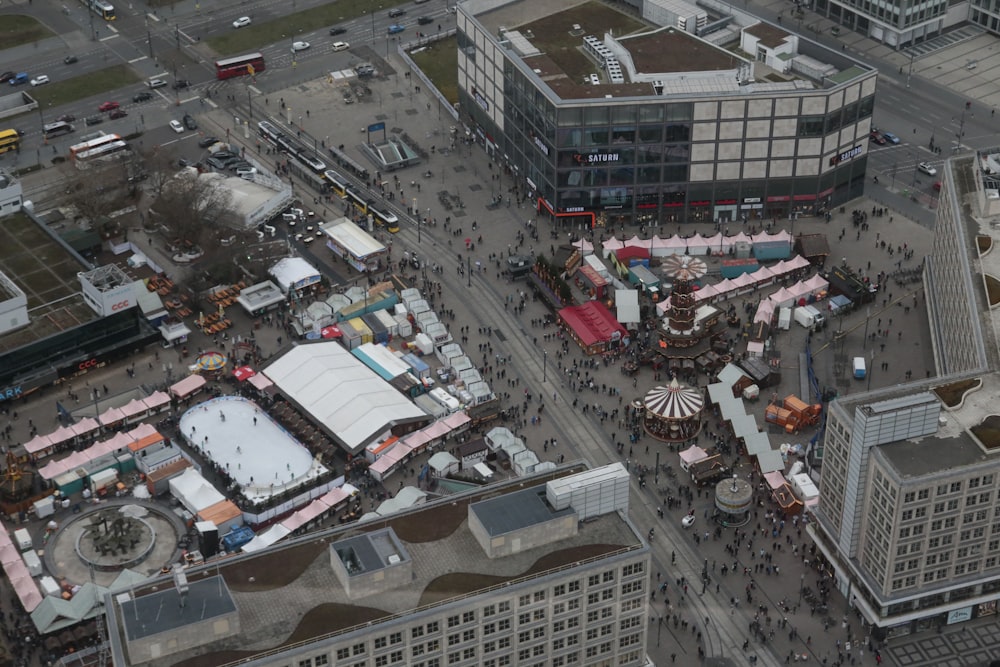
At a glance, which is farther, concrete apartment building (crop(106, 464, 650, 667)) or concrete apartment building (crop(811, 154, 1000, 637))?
concrete apartment building (crop(811, 154, 1000, 637))

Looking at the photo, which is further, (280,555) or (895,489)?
(895,489)

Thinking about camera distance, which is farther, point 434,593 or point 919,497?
point 919,497

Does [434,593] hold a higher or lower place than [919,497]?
higher

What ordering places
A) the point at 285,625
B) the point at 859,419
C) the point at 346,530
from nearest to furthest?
the point at 285,625 < the point at 346,530 < the point at 859,419

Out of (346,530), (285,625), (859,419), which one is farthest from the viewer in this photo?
(859,419)

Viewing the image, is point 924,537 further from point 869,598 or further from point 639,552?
point 639,552

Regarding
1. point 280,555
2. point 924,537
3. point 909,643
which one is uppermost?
point 280,555

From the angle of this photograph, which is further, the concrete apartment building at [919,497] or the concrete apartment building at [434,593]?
the concrete apartment building at [919,497]

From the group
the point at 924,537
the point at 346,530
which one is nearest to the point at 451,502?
the point at 346,530
